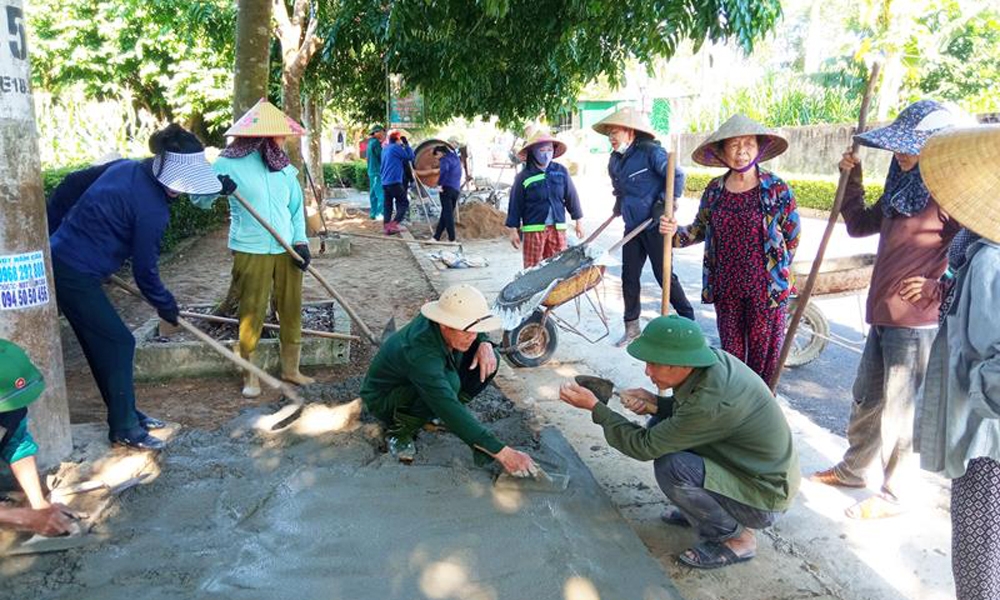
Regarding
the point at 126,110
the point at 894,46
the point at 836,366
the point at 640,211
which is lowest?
the point at 836,366

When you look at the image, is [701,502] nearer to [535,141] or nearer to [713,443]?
[713,443]

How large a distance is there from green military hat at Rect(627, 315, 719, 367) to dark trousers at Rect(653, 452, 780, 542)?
40 cm

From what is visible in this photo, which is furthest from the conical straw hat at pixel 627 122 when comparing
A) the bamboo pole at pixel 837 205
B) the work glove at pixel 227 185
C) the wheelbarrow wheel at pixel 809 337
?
the work glove at pixel 227 185

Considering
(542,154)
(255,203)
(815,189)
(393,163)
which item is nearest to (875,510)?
(255,203)

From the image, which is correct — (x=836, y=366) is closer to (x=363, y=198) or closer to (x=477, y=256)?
(x=477, y=256)

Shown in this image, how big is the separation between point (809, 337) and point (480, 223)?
7587mm

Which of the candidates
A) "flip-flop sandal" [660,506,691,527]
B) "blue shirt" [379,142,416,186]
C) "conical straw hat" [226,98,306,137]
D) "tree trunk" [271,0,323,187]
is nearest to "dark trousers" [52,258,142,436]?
"conical straw hat" [226,98,306,137]

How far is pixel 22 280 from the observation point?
296 centimetres

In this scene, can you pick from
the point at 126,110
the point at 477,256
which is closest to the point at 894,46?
the point at 477,256

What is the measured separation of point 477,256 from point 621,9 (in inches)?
230

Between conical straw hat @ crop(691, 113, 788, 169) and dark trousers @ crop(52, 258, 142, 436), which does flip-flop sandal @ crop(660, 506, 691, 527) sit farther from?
dark trousers @ crop(52, 258, 142, 436)

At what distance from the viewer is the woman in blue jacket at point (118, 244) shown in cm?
321

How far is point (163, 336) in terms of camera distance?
4801 millimetres

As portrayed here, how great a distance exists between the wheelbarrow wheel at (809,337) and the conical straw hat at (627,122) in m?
1.65
